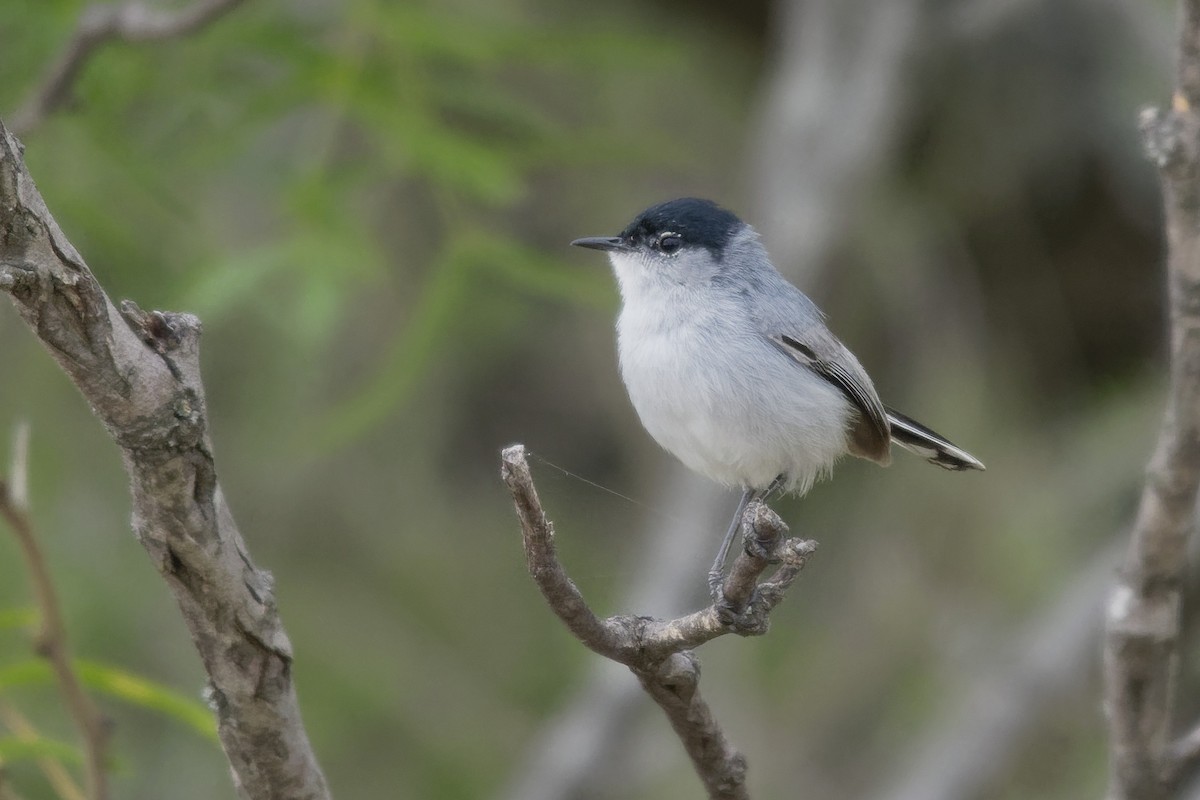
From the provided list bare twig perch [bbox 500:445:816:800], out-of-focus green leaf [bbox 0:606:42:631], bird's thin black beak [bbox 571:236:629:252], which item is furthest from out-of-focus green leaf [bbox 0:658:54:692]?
bird's thin black beak [bbox 571:236:629:252]

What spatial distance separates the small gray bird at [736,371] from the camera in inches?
113

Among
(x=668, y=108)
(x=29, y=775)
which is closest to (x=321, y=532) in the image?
(x=29, y=775)

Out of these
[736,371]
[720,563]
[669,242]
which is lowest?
[720,563]

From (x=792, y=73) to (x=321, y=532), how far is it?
3309mm

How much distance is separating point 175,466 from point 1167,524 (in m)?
1.74

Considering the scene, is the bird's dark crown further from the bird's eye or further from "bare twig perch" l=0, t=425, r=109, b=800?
"bare twig perch" l=0, t=425, r=109, b=800

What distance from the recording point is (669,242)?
3.47 m

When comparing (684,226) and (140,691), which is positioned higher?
(684,226)

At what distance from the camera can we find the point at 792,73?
5.47 meters

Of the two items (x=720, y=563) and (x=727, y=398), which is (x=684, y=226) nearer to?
(x=727, y=398)

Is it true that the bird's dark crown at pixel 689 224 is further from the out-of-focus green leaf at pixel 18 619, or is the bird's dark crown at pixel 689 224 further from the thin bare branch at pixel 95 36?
the out-of-focus green leaf at pixel 18 619

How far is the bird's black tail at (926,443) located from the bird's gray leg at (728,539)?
34 centimetres

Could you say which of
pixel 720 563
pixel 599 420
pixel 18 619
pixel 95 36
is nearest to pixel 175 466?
pixel 18 619

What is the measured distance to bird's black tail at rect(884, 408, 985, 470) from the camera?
3190mm
